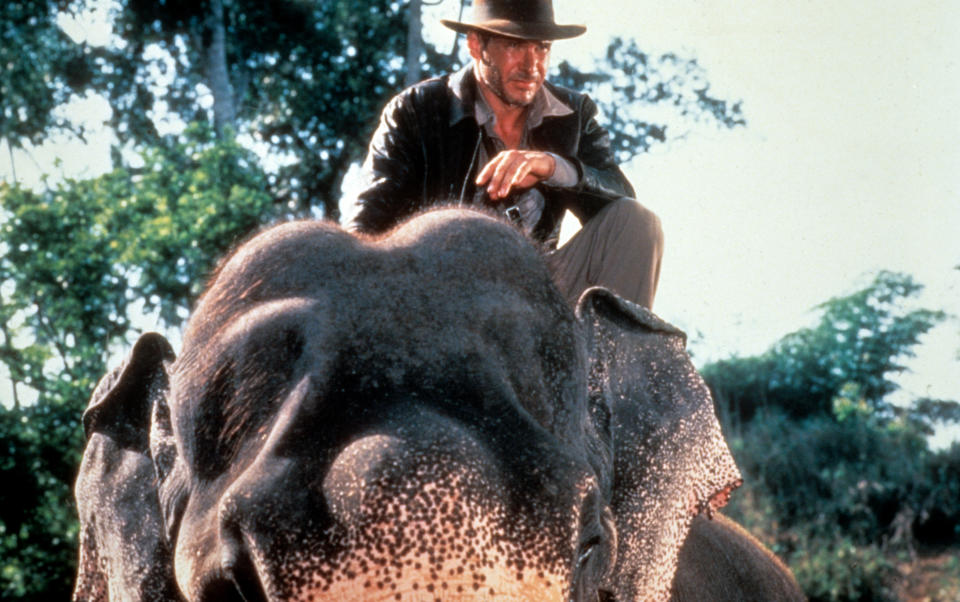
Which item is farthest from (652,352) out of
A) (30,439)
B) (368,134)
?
(368,134)

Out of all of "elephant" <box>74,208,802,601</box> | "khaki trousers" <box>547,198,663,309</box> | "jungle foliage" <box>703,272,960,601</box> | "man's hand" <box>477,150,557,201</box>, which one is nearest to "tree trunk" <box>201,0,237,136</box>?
"jungle foliage" <box>703,272,960,601</box>

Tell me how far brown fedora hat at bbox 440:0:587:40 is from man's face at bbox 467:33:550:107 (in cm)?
3

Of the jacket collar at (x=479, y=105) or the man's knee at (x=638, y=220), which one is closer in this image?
the man's knee at (x=638, y=220)

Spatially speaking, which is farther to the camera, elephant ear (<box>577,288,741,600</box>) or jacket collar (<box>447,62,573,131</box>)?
jacket collar (<box>447,62,573,131</box>)

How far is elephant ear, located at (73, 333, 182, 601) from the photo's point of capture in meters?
2.34

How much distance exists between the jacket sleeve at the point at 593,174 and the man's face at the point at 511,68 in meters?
0.18

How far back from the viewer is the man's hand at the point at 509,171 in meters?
2.70

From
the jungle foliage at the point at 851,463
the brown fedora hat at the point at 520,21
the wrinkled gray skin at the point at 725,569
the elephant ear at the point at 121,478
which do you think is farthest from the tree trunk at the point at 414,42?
the elephant ear at the point at 121,478

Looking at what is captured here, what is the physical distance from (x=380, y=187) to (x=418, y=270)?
1.20 meters

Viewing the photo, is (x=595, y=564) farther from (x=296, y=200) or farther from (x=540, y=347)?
(x=296, y=200)

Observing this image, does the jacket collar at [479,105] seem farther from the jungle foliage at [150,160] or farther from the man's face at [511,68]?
the jungle foliage at [150,160]

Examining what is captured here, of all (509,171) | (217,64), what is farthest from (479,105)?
(217,64)

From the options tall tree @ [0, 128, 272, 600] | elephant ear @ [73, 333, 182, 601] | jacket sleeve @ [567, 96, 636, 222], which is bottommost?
tall tree @ [0, 128, 272, 600]

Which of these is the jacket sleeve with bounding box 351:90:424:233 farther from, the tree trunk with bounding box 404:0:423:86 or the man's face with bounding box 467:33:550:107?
the tree trunk with bounding box 404:0:423:86
